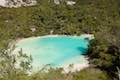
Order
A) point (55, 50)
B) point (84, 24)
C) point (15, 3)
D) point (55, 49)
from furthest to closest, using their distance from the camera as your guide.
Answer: point (15, 3)
point (84, 24)
point (55, 49)
point (55, 50)

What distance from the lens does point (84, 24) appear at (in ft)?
131

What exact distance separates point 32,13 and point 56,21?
4388 millimetres

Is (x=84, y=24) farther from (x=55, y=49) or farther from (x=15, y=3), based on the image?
(x=15, y=3)

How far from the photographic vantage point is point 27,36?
37.8 metres

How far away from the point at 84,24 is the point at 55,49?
8637 mm

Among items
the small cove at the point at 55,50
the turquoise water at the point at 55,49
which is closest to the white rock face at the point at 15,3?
the small cove at the point at 55,50

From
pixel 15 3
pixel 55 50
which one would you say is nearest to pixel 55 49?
pixel 55 50

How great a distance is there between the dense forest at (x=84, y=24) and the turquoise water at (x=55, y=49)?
4.25ft

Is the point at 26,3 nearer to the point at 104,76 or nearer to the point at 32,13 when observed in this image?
the point at 32,13

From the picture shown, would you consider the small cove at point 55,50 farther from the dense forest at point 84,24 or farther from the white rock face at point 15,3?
the white rock face at point 15,3

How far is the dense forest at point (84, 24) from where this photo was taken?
2596cm

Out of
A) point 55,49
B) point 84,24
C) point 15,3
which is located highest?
point 15,3

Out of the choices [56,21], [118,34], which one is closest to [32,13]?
[56,21]

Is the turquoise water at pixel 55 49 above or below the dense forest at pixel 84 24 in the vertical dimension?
below
